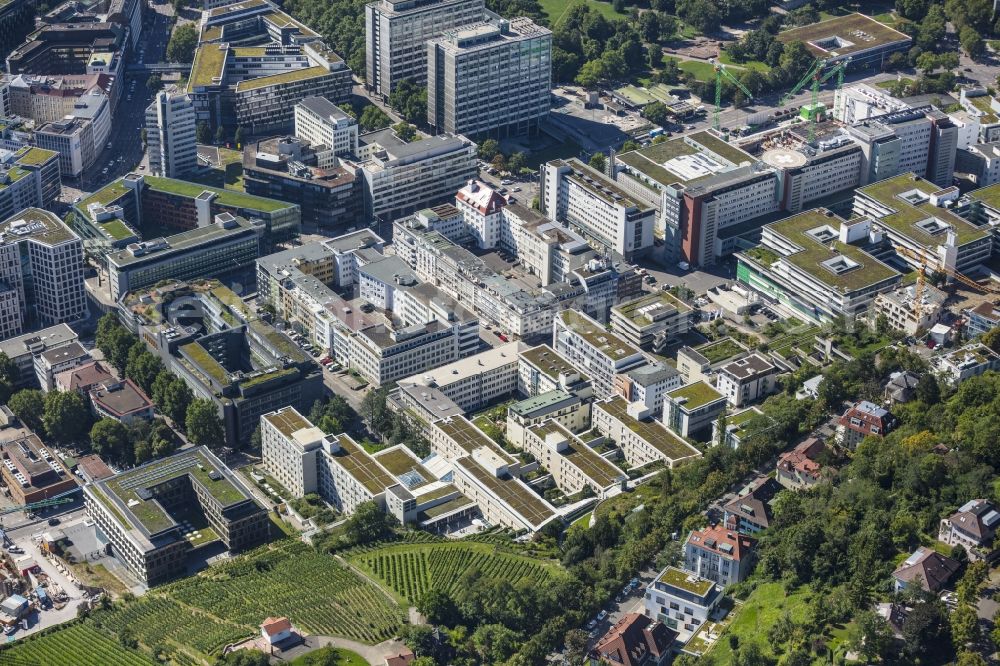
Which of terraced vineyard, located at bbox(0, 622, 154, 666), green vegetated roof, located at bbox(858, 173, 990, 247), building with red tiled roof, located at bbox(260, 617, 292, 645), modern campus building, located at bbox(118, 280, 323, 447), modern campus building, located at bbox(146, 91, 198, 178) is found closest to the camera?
building with red tiled roof, located at bbox(260, 617, 292, 645)

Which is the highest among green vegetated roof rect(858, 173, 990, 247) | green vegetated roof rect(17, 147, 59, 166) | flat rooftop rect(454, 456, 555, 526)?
green vegetated roof rect(17, 147, 59, 166)

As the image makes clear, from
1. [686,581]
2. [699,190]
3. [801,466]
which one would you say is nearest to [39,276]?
[699,190]

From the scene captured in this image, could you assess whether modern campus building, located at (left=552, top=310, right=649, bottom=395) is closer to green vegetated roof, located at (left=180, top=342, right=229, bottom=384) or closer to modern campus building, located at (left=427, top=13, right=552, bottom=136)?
green vegetated roof, located at (left=180, top=342, right=229, bottom=384)

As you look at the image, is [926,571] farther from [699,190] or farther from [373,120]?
[373,120]

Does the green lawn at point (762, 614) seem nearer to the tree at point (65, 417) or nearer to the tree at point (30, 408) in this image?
the tree at point (65, 417)

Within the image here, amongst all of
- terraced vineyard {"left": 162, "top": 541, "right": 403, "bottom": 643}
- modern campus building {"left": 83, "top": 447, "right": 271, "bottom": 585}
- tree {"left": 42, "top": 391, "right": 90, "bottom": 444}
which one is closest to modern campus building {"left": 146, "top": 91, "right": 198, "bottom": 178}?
tree {"left": 42, "top": 391, "right": 90, "bottom": 444}

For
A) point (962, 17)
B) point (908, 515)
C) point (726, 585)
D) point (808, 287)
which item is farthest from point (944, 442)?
point (962, 17)

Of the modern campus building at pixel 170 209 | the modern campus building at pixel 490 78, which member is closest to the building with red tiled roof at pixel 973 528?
the modern campus building at pixel 170 209
